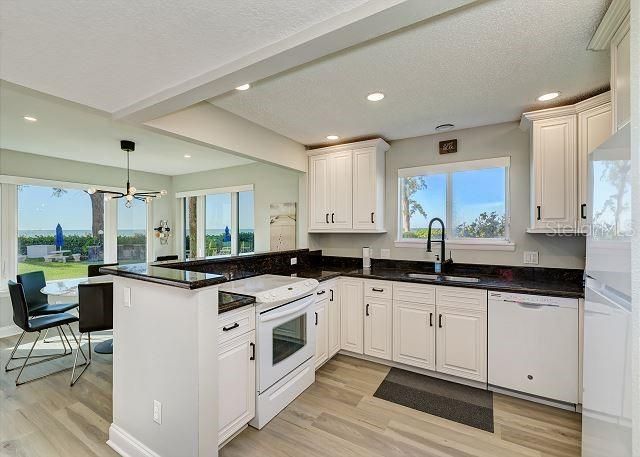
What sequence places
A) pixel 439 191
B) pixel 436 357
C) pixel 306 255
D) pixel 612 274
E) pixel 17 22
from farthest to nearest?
pixel 306 255 → pixel 439 191 → pixel 436 357 → pixel 17 22 → pixel 612 274

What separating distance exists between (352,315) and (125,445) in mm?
2149

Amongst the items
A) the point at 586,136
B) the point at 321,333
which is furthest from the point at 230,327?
the point at 586,136

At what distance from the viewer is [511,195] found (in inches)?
118

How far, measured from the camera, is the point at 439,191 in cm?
343

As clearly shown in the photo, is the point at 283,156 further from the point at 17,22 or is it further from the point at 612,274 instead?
the point at 612,274

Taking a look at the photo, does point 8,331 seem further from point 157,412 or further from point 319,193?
point 319,193

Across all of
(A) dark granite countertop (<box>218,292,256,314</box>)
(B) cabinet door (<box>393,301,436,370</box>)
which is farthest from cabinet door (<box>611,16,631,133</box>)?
(A) dark granite countertop (<box>218,292,256,314</box>)

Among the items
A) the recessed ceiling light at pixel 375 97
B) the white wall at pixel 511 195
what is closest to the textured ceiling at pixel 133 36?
the recessed ceiling light at pixel 375 97

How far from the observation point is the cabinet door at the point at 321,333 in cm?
287

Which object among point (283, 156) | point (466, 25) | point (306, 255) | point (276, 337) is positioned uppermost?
point (466, 25)

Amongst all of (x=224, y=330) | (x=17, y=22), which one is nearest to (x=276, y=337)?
(x=224, y=330)

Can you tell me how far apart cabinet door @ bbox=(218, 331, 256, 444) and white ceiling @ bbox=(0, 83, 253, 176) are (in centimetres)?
185

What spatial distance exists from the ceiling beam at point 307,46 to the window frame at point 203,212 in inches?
124

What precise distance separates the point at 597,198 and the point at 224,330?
208cm
